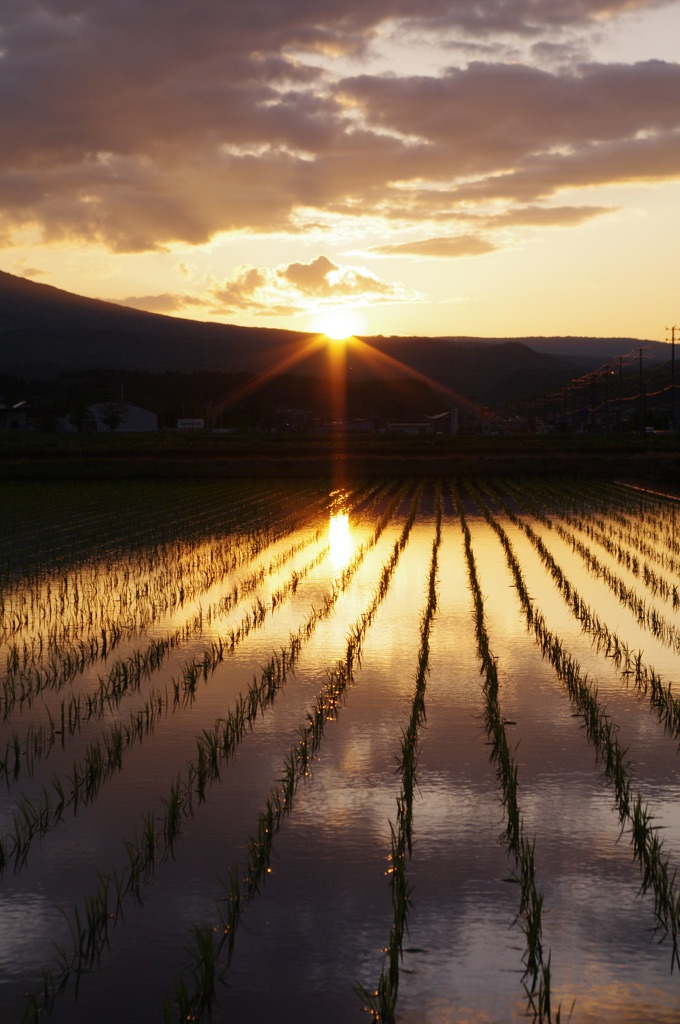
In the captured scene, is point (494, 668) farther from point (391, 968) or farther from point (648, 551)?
point (648, 551)

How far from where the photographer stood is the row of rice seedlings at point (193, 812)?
3824 mm

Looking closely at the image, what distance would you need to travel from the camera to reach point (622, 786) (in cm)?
565

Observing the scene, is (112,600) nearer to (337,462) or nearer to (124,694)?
(124,694)

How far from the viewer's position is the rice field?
3.75 m

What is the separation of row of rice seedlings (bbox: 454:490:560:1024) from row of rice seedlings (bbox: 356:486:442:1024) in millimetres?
444

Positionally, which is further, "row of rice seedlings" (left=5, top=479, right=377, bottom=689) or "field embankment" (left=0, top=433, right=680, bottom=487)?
"field embankment" (left=0, top=433, right=680, bottom=487)

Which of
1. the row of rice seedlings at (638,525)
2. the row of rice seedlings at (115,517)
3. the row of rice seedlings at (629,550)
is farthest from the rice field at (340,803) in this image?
the row of rice seedlings at (115,517)

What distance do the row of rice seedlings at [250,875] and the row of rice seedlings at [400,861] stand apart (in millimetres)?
515

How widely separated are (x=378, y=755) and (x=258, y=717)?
1152 mm

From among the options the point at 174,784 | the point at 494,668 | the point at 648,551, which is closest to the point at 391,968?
the point at 174,784

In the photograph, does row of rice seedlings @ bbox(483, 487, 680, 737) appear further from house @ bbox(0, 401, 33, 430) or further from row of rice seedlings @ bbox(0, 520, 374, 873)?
house @ bbox(0, 401, 33, 430)

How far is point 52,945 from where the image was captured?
3959mm

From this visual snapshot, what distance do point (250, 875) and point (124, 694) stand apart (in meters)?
3.47

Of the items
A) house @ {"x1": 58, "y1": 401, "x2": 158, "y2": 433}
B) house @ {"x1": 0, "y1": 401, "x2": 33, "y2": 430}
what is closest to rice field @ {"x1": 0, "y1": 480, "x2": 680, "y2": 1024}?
house @ {"x1": 58, "y1": 401, "x2": 158, "y2": 433}
